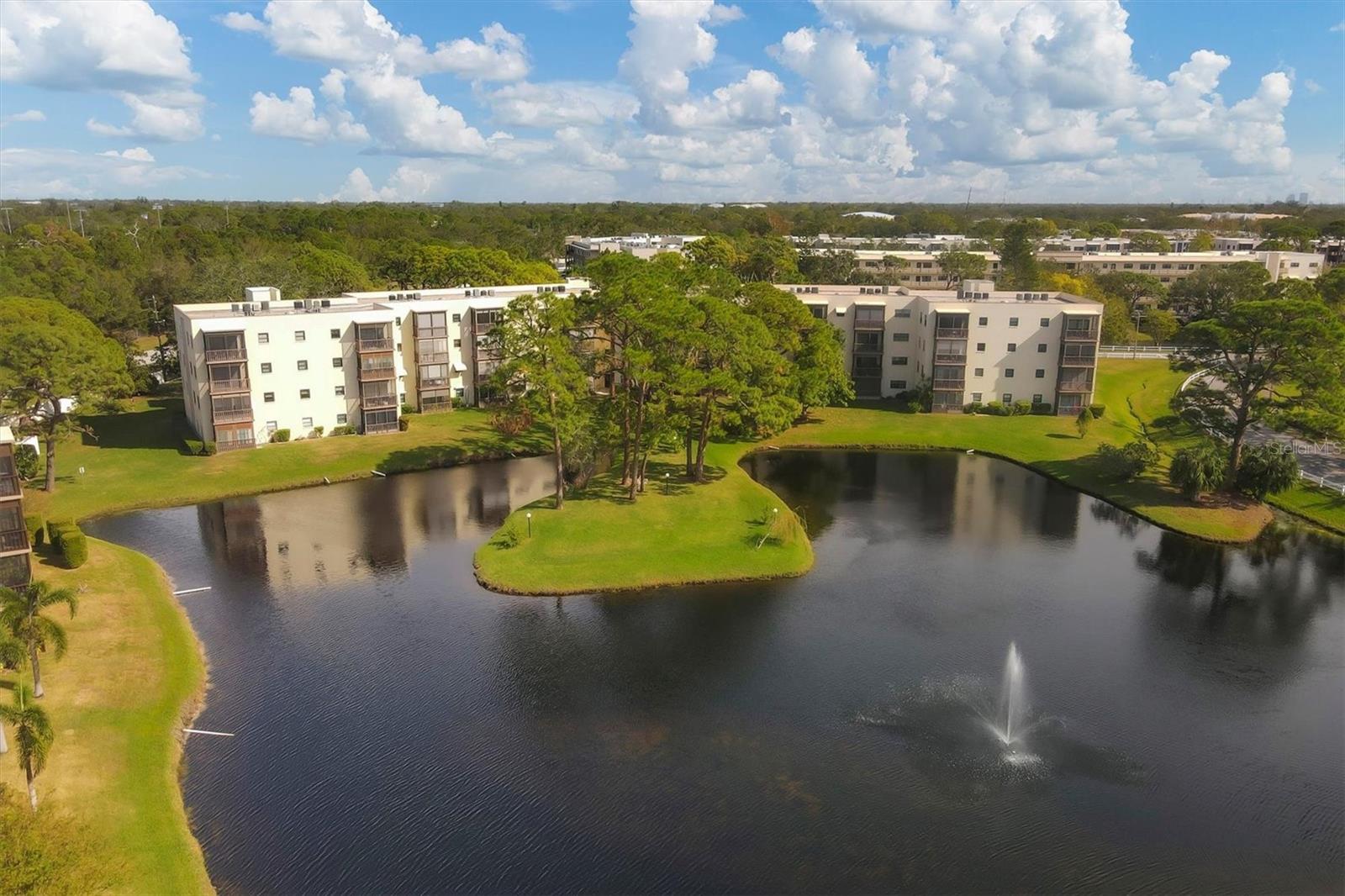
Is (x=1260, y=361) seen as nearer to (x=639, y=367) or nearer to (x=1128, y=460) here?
(x=1128, y=460)

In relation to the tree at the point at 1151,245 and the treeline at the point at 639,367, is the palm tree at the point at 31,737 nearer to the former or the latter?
the treeline at the point at 639,367

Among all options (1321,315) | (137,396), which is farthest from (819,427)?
(137,396)

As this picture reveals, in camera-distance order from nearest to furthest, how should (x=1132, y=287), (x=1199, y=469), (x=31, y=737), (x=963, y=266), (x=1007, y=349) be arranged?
(x=31, y=737)
(x=1199, y=469)
(x=1007, y=349)
(x=1132, y=287)
(x=963, y=266)

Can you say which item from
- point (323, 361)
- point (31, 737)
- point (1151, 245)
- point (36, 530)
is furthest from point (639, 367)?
point (1151, 245)

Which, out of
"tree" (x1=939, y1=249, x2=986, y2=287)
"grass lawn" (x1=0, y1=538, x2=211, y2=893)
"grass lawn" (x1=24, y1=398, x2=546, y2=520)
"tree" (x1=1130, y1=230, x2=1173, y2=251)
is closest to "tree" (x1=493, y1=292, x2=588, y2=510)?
"grass lawn" (x1=24, y1=398, x2=546, y2=520)

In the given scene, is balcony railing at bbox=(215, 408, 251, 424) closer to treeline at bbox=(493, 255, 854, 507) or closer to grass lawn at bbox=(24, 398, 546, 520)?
grass lawn at bbox=(24, 398, 546, 520)

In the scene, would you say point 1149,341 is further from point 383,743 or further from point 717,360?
point 383,743

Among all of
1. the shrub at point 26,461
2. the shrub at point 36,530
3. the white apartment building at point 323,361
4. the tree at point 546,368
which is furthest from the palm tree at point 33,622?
the white apartment building at point 323,361
